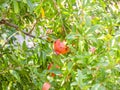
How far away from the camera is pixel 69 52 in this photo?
125 cm

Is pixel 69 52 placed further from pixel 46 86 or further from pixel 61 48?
pixel 46 86

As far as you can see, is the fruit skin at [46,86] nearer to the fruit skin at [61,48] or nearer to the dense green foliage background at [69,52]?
the dense green foliage background at [69,52]

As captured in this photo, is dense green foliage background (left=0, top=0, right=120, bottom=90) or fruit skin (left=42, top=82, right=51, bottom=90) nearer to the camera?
dense green foliage background (left=0, top=0, right=120, bottom=90)

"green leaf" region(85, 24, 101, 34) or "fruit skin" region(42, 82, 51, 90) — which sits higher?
"green leaf" region(85, 24, 101, 34)

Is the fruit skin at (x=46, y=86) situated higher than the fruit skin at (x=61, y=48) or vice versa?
the fruit skin at (x=61, y=48)

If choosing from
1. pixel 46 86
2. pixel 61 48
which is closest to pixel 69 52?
pixel 61 48

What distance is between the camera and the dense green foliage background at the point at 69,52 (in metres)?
1.12

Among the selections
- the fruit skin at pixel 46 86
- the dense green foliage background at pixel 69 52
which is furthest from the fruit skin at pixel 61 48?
the fruit skin at pixel 46 86

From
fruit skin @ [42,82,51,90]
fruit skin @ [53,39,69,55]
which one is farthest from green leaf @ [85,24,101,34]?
fruit skin @ [42,82,51,90]

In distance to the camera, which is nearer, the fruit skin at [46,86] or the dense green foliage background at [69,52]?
the dense green foliage background at [69,52]

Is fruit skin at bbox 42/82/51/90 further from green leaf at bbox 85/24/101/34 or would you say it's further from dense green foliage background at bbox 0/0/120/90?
green leaf at bbox 85/24/101/34

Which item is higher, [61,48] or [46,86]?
[61,48]

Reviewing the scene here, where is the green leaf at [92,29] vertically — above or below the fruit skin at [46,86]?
above

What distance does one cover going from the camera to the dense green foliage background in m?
1.12
